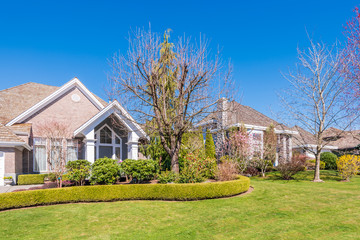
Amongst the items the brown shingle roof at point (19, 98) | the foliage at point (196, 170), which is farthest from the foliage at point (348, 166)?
Answer: the brown shingle roof at point (19, 98)

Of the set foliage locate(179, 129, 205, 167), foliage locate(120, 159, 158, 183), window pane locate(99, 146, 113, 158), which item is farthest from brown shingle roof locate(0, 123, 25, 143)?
foliage locate(179, 129, 205, 167)

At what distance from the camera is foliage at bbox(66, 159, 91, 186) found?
1243 cm

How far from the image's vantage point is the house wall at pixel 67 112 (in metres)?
19.0

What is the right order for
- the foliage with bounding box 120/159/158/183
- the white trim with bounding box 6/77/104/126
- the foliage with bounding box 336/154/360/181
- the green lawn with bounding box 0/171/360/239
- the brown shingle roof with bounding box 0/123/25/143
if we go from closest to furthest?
the green lawn with bounding box 0/171/360/239 → the foliage with bounding box 120/159/158/183 → the brown shingle roof with bounding box 0/123/25/143 → the foliage with bounding box 336/154/360/181 → the white trim with bounding box 6/77/104/126

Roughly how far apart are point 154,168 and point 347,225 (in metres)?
9.02

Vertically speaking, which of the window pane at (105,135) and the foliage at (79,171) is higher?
the window pane at (105,135)

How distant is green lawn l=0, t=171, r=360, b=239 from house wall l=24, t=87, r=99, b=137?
35.0 feet

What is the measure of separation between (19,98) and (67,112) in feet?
16.4

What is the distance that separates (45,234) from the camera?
7637 mm

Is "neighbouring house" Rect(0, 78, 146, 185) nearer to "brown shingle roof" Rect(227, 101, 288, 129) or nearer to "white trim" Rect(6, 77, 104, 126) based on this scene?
"white trim" Rect(6, 77, 104, 126)

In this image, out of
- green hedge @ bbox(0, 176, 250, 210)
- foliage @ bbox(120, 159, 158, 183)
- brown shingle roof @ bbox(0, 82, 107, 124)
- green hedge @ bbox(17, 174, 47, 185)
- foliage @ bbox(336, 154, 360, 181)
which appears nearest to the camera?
green hedge @ bbox(0, 176, 250, 210)

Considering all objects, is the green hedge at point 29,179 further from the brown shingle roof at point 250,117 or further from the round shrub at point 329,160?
the round shrub at point 329,160

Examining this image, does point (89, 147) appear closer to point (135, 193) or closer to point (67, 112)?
point (67, 112)

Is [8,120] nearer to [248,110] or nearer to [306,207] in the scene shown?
[306,207]
